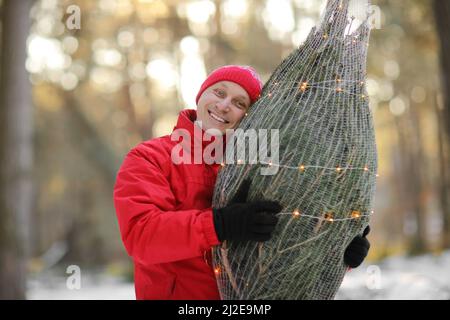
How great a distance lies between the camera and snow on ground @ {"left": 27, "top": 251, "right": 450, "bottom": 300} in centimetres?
627

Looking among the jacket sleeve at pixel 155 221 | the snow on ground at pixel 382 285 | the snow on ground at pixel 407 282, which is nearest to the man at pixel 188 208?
the jacket sleeve at pixel 155 221

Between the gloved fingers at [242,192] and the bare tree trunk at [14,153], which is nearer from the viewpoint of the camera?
the gloved fingers at [242,192]

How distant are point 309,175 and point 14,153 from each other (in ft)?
16.9

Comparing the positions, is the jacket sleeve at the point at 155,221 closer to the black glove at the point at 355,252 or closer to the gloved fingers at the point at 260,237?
the gloved fingers at the point at 260,237

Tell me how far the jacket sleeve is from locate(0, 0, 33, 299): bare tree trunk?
4686mm

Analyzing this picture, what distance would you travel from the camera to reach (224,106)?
205cm

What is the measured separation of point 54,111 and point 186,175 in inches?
598

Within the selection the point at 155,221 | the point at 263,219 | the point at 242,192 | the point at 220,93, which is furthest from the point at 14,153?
the point at 263,219

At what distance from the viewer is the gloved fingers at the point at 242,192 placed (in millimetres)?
1771

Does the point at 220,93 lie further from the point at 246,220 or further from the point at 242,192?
the point at 246,220

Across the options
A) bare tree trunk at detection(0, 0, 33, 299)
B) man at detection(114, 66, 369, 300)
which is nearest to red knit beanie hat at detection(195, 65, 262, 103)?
man at detection(114, 66, 369, 300)

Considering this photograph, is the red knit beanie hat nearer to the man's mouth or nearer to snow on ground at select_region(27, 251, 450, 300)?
the man's mouth

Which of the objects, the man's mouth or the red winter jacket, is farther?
the man's mouth

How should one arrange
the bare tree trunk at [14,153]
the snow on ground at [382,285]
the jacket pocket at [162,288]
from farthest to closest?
the snow on ground at [382,285], the bare tree trunk at [14,153], the jacket pocket at [162,288]
